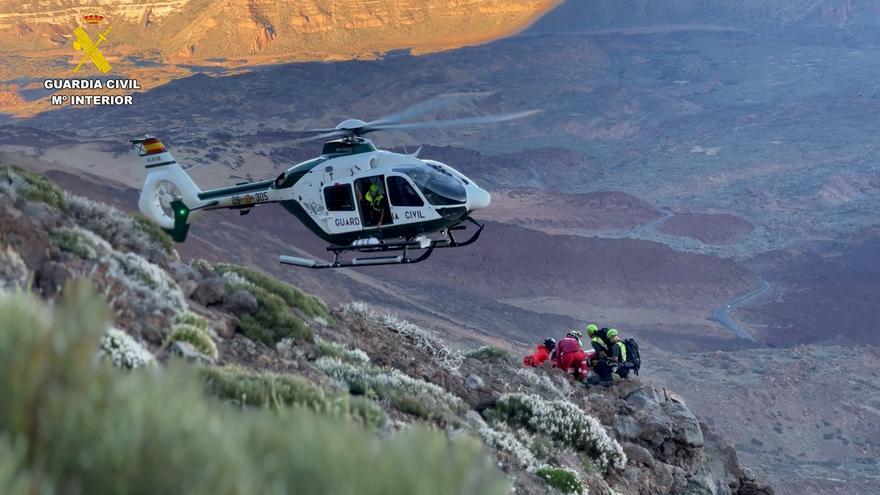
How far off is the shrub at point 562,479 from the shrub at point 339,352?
3.75 m

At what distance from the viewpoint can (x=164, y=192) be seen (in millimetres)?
21062

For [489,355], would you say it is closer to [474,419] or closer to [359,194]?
[359,194]

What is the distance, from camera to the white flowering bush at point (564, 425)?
1361cm

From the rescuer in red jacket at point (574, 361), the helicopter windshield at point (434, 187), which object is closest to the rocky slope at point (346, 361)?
the rescuer in red jacket at point (574, 361)

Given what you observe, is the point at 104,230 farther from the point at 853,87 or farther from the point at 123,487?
the point at 853,87

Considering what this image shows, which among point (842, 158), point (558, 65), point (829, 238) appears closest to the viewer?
point (829, 238)

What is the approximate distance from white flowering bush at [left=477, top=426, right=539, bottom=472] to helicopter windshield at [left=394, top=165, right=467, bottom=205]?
876cm

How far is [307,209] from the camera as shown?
21031 mm

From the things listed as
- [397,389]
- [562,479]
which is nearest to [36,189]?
[397,389]

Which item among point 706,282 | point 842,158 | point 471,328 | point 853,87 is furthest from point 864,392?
point 853,87

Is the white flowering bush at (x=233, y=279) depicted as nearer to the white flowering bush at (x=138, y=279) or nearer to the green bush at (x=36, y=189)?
the white flowering bush at (x=138, y=279)

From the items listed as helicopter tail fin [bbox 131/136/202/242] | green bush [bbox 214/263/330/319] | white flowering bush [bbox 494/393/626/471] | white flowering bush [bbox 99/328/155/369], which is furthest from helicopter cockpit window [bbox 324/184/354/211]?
white flowering bush [bbox 99/328/155/369]

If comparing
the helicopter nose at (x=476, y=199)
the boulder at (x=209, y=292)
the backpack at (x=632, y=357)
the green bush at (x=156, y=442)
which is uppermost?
the green bush at (x=156, y=442)

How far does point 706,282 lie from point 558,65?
105499 millimetres
